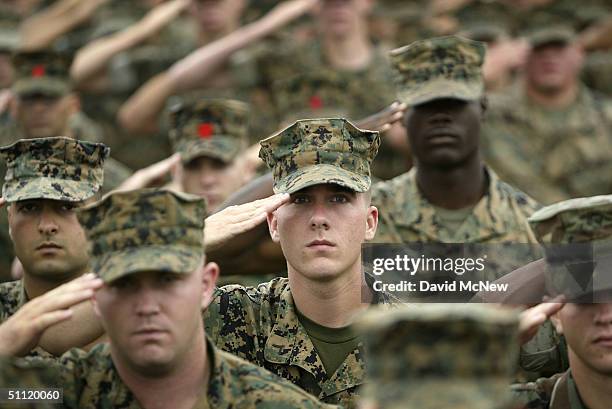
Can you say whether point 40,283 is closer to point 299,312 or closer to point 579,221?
point 299,312

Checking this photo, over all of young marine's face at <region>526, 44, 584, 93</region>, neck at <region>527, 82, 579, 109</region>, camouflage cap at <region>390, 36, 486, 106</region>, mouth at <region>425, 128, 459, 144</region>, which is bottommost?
mouth at <region>425, 128, 459, 144</region>

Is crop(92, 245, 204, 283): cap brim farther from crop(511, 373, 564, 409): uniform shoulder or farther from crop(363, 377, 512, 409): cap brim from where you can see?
crop(511, 373, 564, 409): uniform shoulder

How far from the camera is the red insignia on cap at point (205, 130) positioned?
14.8 metres

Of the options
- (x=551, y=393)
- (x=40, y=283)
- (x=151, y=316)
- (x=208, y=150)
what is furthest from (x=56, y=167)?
(x=208, y=150)

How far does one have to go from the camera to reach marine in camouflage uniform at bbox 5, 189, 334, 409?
8930 mm

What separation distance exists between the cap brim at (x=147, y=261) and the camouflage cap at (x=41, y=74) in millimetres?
7211

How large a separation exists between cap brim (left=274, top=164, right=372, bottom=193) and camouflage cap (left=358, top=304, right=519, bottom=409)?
214cm

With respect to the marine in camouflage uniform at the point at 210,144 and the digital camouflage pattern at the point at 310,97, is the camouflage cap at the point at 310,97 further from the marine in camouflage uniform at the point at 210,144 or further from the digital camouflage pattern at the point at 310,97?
the marine in camouflage uniform at the point at 210,144

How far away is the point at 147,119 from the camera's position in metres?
18.3

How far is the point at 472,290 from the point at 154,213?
174 centimetres

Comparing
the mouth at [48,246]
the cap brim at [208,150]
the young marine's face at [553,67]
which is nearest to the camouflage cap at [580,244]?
the mouth at [48,246]

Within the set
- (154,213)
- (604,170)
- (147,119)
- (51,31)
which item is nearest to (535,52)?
(604,170)

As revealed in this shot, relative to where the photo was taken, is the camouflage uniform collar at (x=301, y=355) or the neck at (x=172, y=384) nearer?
the neck at (x=172, y=384)

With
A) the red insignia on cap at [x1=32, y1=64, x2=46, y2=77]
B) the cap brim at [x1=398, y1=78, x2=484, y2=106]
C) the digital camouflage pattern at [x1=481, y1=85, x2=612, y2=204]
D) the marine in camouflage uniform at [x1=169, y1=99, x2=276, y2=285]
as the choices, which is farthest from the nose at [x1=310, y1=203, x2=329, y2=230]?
the digital camouflage pattern at [x1=481, y1=85, x2=612, y2=204]
